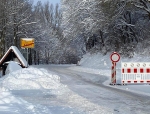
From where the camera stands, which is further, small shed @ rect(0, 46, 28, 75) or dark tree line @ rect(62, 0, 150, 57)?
dark tree line @ rect(62, 0, 150, 57)

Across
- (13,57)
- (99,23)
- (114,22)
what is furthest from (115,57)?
(114,22)

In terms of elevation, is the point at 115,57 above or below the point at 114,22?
below

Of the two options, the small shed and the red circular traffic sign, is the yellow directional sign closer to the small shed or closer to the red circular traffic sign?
the small shed

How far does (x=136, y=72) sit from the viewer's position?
17.5 m

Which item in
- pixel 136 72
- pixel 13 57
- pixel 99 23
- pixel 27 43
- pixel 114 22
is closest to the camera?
pixel 136 72

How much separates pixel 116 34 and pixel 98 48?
23.6ft

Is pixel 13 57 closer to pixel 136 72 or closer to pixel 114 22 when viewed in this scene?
pixel 114 22

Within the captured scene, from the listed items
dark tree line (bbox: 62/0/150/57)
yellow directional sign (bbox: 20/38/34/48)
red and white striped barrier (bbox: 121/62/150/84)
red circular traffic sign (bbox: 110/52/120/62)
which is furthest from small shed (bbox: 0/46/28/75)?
red and white striped barrier (bbox: 121/62/150/84)

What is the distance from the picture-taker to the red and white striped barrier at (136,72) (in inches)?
686

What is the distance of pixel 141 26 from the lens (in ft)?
127

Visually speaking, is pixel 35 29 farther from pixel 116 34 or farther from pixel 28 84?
pixel 28 84

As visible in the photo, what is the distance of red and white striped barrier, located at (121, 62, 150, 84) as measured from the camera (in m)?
17.4

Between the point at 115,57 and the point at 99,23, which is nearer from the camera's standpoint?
the point at 115,57

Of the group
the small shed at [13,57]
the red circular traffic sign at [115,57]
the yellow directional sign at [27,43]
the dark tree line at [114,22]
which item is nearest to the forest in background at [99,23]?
the dark tree line at [114,22]
